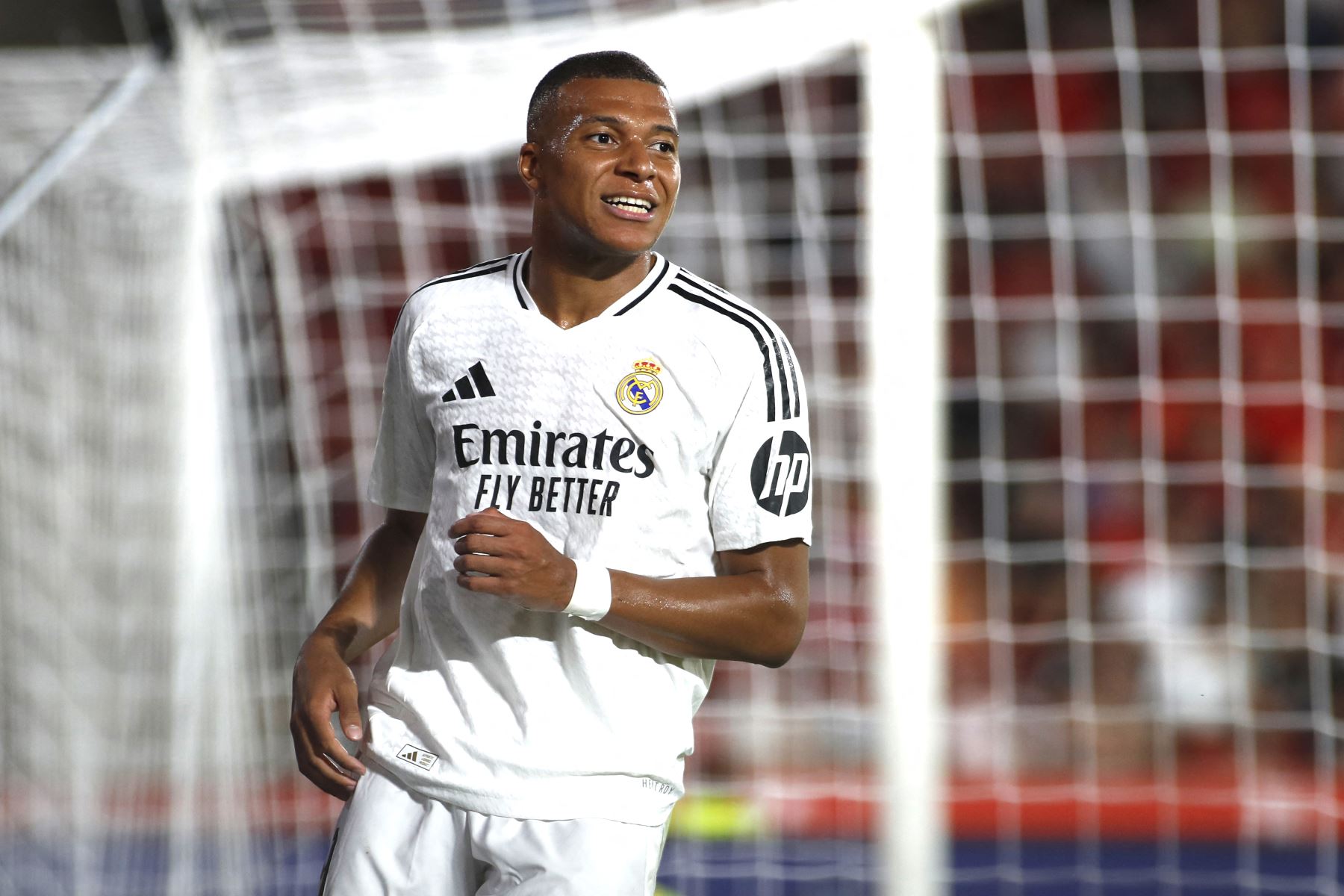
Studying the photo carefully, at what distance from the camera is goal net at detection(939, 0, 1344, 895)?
5.38m

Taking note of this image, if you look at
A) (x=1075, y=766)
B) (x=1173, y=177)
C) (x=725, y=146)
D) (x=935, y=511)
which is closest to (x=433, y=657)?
(x=935, y=511)

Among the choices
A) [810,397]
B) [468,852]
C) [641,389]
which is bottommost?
[468,852]

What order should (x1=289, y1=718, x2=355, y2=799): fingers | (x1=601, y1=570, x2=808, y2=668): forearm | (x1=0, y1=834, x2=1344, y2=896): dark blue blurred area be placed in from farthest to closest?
(x1=0, y1=834, x2=1344, y2=896): dark blue blurred area
(x1=289, y1=718, x2=355, y2=799): fingers
(x1=601, y1=570, x2=808, y2=668): forearm

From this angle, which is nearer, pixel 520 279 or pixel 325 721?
pixel 325 721

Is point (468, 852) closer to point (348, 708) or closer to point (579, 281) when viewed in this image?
point (348, 708)

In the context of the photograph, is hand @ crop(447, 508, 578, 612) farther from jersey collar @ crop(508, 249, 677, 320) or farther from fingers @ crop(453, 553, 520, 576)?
jersey collar @ crop(508, 249, 677, 320)

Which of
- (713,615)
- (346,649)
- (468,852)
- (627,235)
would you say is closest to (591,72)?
(627,235)

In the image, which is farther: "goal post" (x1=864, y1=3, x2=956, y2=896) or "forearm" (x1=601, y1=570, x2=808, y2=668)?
"goal post" (x1=864, y1=3, x2=956, y2=896)

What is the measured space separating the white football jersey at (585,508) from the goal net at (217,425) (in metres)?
1.37

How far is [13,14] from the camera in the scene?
14.5ft

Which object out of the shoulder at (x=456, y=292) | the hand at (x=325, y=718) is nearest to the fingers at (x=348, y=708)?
the hand at (x=325, y=718)

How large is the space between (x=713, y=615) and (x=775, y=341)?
0.31m

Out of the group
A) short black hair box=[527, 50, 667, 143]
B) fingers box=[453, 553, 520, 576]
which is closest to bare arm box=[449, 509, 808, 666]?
fingers box=[453, 553, 520, 576]

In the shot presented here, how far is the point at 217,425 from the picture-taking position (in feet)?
11.5
